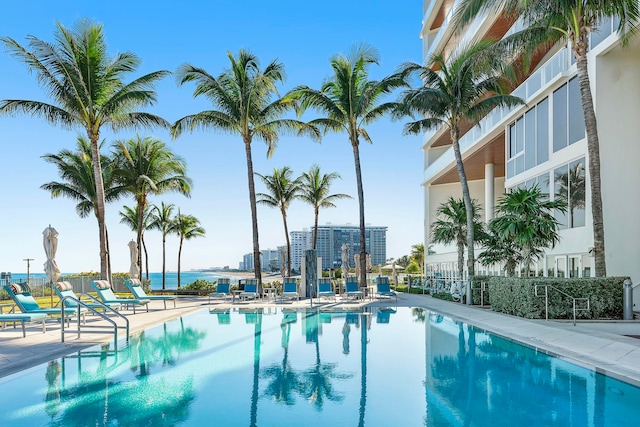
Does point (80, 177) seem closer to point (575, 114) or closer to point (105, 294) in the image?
point (105, 294)

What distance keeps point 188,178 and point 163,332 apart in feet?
59.0

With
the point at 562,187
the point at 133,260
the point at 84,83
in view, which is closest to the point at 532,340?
the point at 562,187

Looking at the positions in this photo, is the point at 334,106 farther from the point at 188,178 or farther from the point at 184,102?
the point at 188,178

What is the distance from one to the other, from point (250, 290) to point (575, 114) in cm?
1375

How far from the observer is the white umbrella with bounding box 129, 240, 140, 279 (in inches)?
873

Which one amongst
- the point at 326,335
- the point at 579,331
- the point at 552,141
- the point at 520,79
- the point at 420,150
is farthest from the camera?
the point at 420,150

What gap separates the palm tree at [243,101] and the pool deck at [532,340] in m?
9.89

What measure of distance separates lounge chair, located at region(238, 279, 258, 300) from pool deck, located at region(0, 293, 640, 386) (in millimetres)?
6699

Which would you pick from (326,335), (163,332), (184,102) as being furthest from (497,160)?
(163,332)

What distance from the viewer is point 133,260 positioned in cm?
2269

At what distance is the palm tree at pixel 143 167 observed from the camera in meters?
26.6

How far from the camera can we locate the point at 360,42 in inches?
862

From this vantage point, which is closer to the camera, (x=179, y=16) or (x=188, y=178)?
(x=179, y=16)

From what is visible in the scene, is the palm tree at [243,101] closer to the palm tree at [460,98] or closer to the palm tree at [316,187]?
the palm tree at [460,98]
